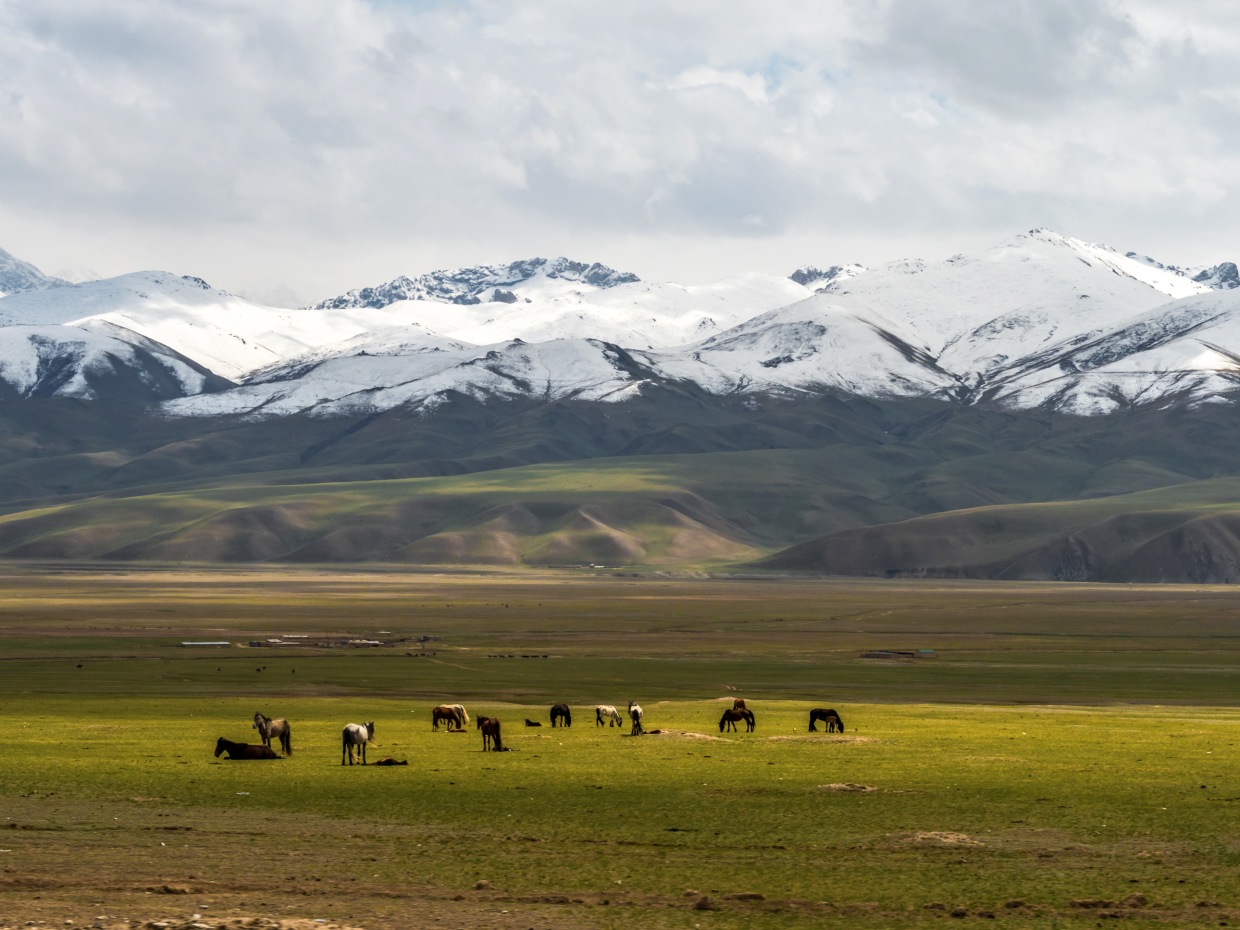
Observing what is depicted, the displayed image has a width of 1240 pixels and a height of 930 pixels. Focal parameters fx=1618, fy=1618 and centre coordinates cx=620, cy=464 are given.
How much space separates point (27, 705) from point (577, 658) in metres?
43.8

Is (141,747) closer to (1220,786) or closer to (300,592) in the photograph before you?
(1220,786)

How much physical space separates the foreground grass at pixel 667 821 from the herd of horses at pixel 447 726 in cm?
92

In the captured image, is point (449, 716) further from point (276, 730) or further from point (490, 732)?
point (276, 730)

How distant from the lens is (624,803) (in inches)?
1400

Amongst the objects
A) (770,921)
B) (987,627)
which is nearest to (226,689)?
(770,921)

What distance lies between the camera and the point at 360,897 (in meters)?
25.6

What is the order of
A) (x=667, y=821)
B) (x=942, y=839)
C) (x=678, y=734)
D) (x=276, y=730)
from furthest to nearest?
(x=678, y=734) → (x=276, y=730) → (x=667, y=821) → (x=942, y=839)

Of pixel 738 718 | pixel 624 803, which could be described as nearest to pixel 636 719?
pixel 738 718

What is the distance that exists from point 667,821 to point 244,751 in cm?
1560

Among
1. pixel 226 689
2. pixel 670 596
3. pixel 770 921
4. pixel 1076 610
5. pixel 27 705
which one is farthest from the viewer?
pixel 670 596

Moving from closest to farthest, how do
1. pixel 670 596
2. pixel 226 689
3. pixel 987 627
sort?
pixel 226 689
pixel 987 627
pixel 670 596

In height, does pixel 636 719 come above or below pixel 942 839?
above

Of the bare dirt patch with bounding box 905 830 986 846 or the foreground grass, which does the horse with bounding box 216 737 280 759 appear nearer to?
the foreground grass

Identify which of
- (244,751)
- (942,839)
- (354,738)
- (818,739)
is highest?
(354,738)
